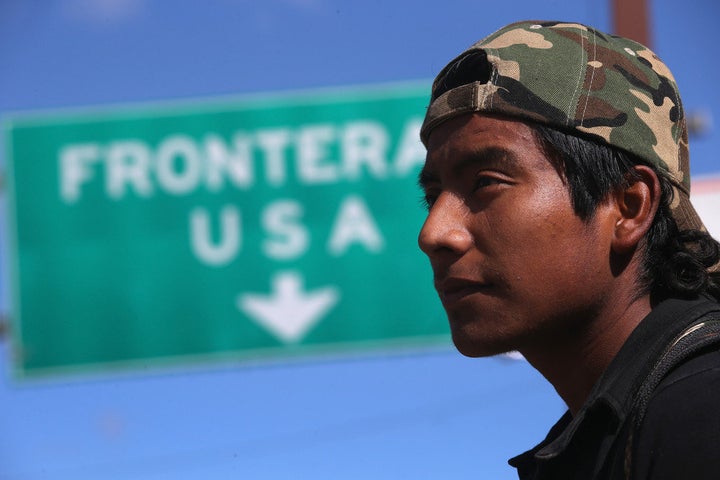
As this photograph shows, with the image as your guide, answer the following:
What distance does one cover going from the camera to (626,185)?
8.16 feet

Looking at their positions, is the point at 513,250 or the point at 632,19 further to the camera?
the point at 632,19

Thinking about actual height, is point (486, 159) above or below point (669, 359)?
above

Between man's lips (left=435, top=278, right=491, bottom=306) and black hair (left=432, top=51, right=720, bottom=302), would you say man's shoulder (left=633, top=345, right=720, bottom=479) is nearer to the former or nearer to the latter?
black hair (left=432, top=51, right=720, bottom=302)

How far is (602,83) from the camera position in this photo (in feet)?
8.17

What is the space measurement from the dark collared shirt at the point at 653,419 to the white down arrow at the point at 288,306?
4.94 m

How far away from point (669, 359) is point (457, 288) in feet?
1.62

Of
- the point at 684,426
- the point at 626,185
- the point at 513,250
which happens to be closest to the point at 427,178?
the point at 513,250

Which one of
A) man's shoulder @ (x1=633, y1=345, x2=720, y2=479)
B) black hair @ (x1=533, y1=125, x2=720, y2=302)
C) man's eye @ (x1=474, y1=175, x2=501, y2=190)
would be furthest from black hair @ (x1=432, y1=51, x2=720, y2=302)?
man's shoulder @ (x1=633, y1=345, x2=720, y2=479)

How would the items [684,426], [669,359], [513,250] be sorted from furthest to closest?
[513,250], [669,359], [684,426]

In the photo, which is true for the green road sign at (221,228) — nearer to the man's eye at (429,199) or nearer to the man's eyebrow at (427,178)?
the man's eye at (429,199)

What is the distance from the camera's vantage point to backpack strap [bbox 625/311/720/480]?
2090 mm

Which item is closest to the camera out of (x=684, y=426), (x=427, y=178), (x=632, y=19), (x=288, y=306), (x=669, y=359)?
(x=684, y=426)

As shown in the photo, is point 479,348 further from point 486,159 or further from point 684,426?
point 684,426

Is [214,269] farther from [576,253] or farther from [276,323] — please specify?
[576,253]
